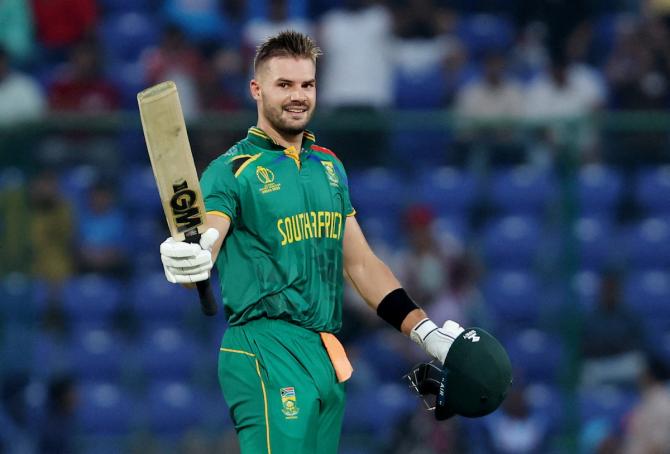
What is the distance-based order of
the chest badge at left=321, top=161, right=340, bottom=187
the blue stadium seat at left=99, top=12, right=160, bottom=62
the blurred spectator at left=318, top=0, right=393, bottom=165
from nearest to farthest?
the chest badge at left=321, top=161, right=340, bottom=187 → the blurred spectator at left=318, top=0, right=393, bottom=165 → the blue stadium seat at left=99, top=12, right=160, bottom=62

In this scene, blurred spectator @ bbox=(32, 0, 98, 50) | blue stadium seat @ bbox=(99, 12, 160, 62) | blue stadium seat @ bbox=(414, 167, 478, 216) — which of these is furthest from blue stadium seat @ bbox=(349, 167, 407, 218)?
blurred spectator @ bbox=(32, 0, 98, 50)

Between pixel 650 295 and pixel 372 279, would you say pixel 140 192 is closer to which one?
pixel 650 295

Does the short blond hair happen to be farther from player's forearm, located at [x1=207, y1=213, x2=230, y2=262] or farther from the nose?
player's forearm, located at [x1=207, y1=213, x2=230, y2=262]

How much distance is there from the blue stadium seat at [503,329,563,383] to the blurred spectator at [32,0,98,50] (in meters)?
4.57

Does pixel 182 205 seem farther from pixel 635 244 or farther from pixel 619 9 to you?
pixel 619 9

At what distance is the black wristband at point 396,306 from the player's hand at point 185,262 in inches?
41.8

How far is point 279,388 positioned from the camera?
5.27 metres

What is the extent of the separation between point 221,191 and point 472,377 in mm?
1193

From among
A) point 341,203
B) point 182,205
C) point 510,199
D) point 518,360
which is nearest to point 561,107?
point 510,199

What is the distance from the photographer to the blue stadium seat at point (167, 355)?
9.58 metres

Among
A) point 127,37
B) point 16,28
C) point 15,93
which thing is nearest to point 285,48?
point 15,93

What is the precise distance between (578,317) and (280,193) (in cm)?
506

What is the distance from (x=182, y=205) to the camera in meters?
5.02

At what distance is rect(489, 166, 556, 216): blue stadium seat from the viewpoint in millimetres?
10039
